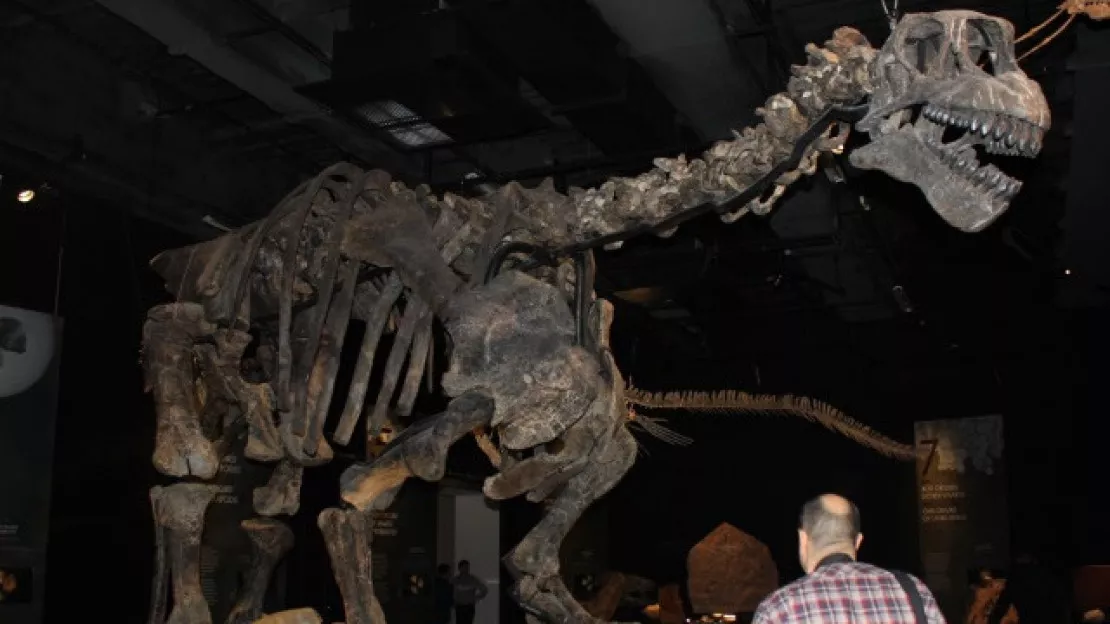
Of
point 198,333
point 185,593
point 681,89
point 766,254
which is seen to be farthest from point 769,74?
point 185,593

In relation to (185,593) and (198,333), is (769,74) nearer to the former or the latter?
(198,333)

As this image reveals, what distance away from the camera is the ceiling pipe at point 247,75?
759 centimetres

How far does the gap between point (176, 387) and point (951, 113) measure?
4.11 metres

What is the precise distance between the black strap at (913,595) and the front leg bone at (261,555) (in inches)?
171

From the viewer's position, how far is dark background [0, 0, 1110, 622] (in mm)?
7555

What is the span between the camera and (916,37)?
3701mm

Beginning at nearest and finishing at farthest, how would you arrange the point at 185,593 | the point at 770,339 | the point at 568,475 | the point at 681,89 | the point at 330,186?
1. the point at 568,475
2. the point at 185,593
3. the point at 330,186
4. the point at 681,89
5. the point at 770,339

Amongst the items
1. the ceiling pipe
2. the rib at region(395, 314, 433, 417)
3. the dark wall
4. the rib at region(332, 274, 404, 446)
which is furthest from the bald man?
the ceiling pipe

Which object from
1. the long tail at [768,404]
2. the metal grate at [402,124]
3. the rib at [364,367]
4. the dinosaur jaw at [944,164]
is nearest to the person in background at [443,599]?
the metal grate at [402,124]

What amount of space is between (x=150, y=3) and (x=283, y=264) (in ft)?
9.08

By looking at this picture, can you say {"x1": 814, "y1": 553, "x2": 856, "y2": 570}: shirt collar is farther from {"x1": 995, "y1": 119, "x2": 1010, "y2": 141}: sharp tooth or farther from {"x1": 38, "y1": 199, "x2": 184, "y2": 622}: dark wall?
{"x1": 38, "y1": 199, "x2": 184, "y2": 622}: dark wall

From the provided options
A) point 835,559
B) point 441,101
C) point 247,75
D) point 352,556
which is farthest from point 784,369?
point 835,559

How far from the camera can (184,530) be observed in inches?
223

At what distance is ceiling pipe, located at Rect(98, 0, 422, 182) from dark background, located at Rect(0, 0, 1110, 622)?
1189 millimetres
